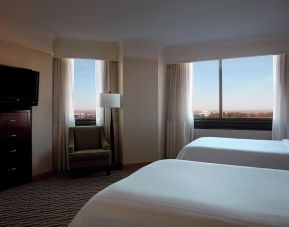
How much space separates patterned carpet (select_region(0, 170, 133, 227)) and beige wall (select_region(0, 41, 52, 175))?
40cm

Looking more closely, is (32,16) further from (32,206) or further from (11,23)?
(32,206)

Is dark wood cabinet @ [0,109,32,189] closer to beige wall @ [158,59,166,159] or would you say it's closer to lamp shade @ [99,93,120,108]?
lamp shade @ [99,93,120,108]

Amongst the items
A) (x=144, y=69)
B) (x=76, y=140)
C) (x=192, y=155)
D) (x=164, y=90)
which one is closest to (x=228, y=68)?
(x=164, y=90)

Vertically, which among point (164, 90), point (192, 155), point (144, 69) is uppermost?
point (144, 69)

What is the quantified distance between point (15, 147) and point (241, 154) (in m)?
3.67

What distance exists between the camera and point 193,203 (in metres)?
1.58

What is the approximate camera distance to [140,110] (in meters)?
5.50

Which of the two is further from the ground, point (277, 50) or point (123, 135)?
point (277, 50)

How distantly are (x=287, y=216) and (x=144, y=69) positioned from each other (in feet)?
14.7

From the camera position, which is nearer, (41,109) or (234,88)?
(41,109)

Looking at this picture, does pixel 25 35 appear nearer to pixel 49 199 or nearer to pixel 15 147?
pixel 15 147

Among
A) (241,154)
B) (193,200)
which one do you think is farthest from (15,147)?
(241,154)

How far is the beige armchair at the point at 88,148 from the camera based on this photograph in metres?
4.62

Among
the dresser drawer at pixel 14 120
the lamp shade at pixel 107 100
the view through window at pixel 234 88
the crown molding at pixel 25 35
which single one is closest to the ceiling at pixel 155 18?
the crown molding at pixel 25 35
